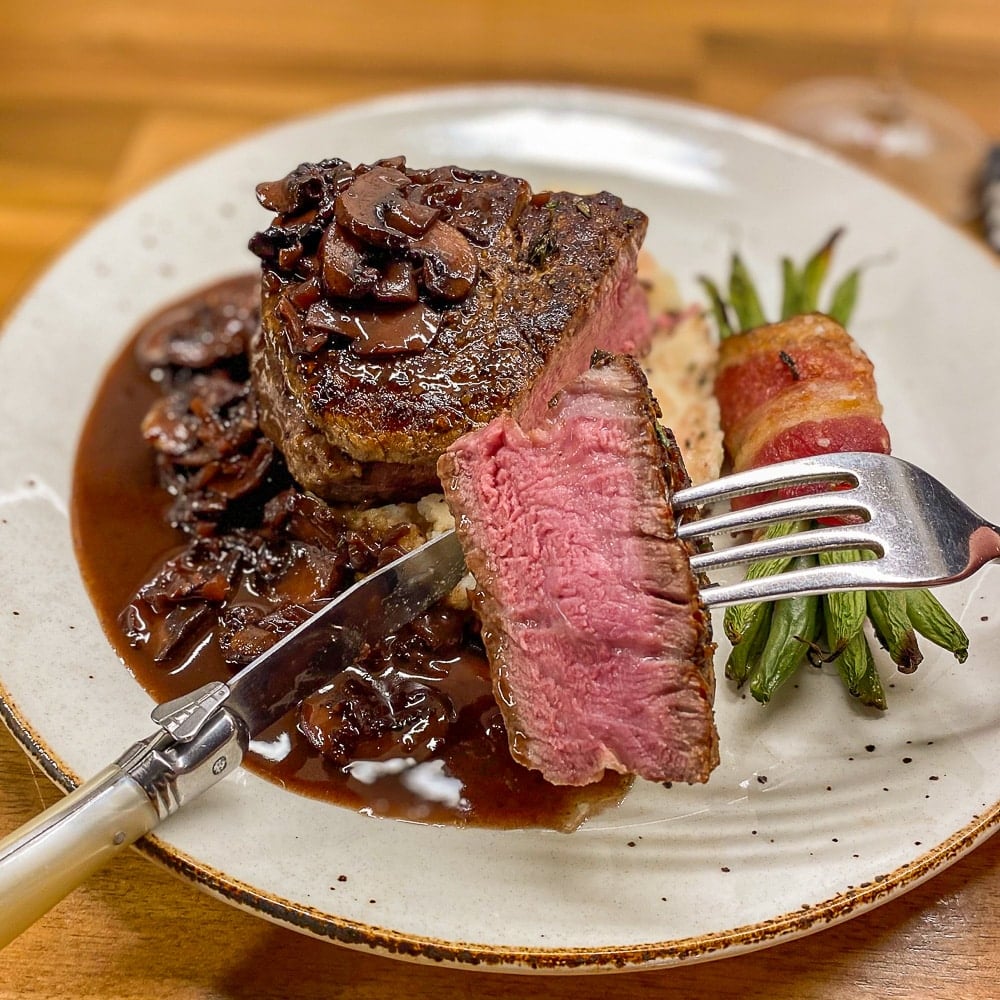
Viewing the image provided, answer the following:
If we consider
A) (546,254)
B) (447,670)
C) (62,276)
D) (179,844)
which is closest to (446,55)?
(62,276)

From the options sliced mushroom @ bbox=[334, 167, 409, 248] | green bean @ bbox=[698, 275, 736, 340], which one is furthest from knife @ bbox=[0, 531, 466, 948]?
green bean @ bbox=[698, 275, 736, 340]

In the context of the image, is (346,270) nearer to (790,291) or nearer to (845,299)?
(790,291)

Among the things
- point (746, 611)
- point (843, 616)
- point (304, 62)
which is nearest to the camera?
point (843, 616)

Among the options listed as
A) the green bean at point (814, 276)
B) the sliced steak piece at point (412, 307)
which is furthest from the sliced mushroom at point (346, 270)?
the green bean at point (814, 276)

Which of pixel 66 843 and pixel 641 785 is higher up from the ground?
pixel 641 785

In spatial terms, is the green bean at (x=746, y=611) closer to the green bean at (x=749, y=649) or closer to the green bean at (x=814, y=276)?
the green bean at (x=749, y=649)

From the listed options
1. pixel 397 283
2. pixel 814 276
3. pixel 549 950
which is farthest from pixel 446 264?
pixel 549 950
